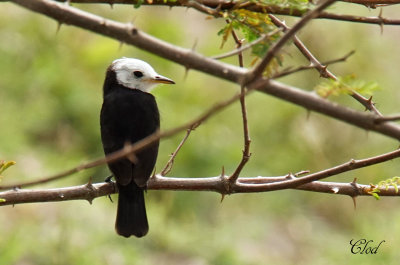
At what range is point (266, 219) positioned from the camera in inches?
348

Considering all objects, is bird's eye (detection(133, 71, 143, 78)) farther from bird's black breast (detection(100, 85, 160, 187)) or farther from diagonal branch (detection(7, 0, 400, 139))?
diagonal branch (detection(7, 0, 400, 139))

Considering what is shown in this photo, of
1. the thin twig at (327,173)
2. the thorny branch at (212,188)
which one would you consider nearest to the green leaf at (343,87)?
the thin twig at (327,173)

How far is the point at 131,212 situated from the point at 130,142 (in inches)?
17.5

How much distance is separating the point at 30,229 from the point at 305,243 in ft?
11.4

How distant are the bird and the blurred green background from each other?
1.82 m

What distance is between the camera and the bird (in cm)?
479

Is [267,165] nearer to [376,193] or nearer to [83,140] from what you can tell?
[83,140]

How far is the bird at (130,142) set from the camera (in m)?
4.79

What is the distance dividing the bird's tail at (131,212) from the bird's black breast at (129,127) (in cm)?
23

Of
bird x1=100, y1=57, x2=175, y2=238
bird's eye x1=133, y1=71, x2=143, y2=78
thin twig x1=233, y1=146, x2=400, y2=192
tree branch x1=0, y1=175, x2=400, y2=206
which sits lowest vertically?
bird x1=100, y1=57, x2=175, y2=238

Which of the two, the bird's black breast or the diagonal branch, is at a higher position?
the diagonal branch

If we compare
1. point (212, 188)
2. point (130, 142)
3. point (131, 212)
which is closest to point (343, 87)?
point (212, 188)

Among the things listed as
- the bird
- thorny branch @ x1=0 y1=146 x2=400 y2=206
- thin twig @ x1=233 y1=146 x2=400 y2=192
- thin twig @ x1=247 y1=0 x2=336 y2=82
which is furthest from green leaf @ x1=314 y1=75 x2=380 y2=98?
the bird

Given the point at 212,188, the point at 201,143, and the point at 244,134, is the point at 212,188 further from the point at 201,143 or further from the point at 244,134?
the point at 201,143
